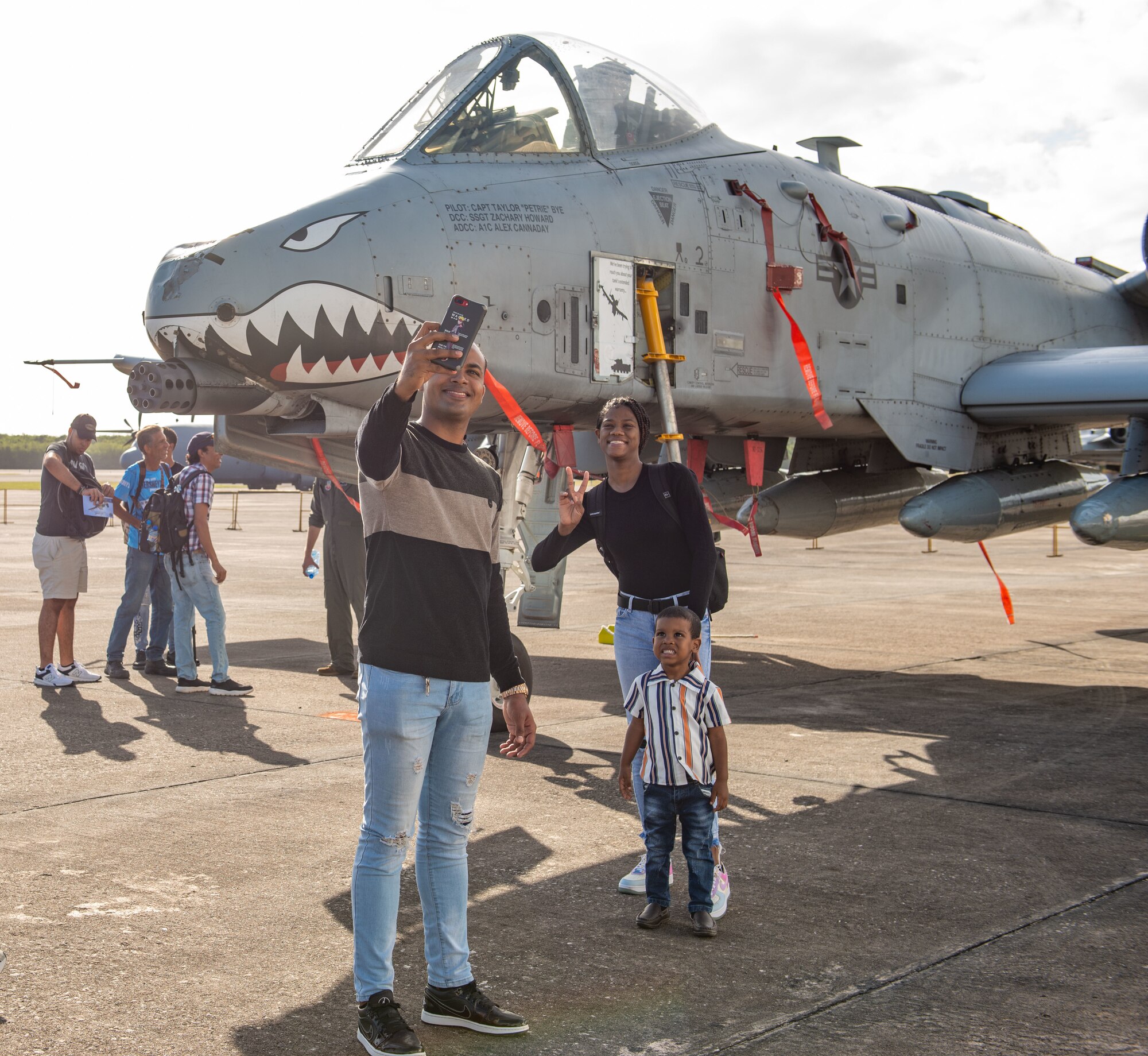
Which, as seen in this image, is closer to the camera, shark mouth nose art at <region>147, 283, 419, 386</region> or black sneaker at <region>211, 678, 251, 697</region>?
shark mouth nose art at <region>147, 283, 419, 386</region>

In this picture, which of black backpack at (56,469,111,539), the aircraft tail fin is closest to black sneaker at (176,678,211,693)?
black backpack at (56,469,111,539)

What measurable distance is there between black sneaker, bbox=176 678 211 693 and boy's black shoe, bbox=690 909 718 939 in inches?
243

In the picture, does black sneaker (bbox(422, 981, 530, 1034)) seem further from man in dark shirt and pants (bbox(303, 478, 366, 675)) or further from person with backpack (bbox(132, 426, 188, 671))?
person with backpack (bbox(132, 426, 188, 671))

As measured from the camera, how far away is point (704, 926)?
14.4 feet

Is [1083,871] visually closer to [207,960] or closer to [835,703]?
[207,960]

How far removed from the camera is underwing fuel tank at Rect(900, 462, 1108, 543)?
10.1 m

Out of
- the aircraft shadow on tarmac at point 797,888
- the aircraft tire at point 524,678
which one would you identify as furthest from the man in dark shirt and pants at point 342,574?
the aircraft shadow on tarmac at point 797,888

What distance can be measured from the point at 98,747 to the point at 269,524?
1163 inches

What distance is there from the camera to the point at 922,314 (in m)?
10.7

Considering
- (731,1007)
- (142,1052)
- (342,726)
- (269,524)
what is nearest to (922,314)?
(342,726)

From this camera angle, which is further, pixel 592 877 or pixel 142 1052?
pixel 592 877

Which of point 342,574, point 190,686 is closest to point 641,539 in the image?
Answer: point 190,686

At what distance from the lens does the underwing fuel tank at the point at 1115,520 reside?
910cm

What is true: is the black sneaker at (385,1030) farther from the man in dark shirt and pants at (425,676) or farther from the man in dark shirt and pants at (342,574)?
the man in dark shirt and pants at (342,574)
